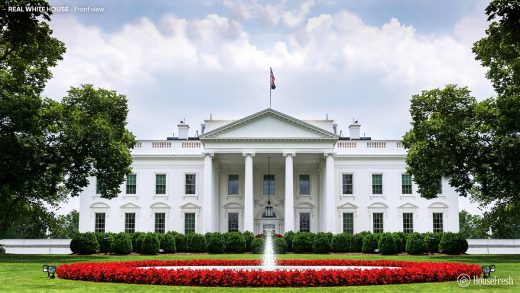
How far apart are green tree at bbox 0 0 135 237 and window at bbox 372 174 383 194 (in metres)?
23.2

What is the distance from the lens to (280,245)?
39469 millimetres

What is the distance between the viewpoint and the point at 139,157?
2016 inches

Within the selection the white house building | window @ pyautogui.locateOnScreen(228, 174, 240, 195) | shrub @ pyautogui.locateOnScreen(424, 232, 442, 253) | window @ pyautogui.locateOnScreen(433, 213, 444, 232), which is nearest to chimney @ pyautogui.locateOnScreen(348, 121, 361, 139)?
the white house building

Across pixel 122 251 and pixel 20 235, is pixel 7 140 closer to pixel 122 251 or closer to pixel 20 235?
pixel 122 251

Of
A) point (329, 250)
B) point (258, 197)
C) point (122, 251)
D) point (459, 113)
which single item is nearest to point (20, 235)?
point (258, 197)

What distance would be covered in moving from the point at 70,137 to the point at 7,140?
3.05 m

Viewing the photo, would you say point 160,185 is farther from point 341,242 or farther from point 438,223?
point 438,223

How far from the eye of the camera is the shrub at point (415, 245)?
37.5 m

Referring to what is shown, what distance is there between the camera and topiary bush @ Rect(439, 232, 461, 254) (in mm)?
37094

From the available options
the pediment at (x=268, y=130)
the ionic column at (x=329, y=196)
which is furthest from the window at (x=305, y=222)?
the pediment at (x=268, y=130)

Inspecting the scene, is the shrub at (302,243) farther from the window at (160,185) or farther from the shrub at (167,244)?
the window at (160,185)

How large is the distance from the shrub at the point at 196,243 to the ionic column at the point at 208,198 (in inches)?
171

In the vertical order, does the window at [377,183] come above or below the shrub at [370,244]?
above

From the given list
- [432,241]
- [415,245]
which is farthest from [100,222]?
[432,241]
